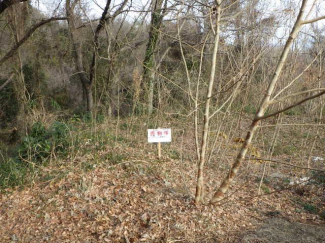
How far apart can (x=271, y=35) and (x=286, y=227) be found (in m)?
3.46

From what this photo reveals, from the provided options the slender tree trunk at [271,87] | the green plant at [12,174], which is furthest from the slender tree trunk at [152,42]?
the slender tree trunk at [271,87]

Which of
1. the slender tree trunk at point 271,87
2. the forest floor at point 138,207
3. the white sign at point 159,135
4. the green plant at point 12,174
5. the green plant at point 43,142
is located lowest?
the forest floor at point 138,207

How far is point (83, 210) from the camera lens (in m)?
4.01

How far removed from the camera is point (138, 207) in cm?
409

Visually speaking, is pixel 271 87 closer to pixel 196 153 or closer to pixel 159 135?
pixel 196 153

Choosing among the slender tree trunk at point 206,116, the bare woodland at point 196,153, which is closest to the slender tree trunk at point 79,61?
the bare woodland at point 196,153

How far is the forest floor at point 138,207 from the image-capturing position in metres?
3.57

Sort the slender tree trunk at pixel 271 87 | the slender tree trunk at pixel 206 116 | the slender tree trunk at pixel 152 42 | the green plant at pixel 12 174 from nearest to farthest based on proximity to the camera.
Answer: the slender tree trunk at pixel 271 87
the slender tree trunk at pixel 206 116
the green plant at pixel 12 174
the slender tree trunk at pixel 152 42

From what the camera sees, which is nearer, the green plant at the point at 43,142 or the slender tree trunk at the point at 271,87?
the slender tree trunk at the point at 271,87

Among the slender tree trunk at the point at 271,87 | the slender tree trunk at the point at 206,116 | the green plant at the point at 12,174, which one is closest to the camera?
the slender tree trunk at the point at 271,87

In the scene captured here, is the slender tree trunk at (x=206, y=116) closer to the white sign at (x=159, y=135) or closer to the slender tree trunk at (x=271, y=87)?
the slender tree trunk at (x=271, y=87)

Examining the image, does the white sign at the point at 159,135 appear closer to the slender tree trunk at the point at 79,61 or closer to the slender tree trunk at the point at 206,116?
the slender tree trunk at the point at 206,116

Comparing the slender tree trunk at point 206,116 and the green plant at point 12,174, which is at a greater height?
the slender tree trunk at point 206,116

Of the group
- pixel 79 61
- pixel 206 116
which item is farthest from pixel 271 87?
pixel 79 61
